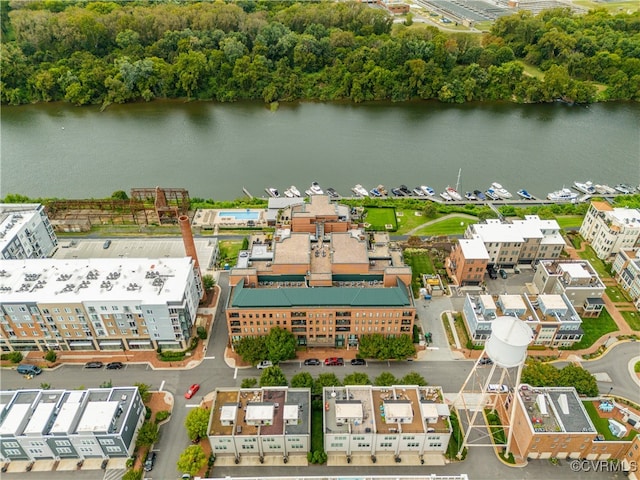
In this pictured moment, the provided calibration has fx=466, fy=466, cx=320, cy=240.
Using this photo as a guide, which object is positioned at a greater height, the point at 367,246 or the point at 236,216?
the point at 367,246

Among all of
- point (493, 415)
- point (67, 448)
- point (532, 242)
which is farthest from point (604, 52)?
point (67, 448)

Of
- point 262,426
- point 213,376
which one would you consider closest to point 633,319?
point 262,426

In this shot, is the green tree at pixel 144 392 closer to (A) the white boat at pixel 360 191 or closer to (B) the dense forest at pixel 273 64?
(A) the white boat at pixel 360 191

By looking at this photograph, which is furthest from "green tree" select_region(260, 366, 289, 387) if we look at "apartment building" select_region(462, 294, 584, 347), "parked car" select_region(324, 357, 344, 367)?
"apartment building" select_region(462, 294, 584, 347)

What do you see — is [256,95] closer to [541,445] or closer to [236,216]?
[236,216]

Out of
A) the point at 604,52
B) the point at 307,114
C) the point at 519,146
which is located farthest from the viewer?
the point at 604,52

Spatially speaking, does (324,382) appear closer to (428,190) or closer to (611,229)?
(428,190)
